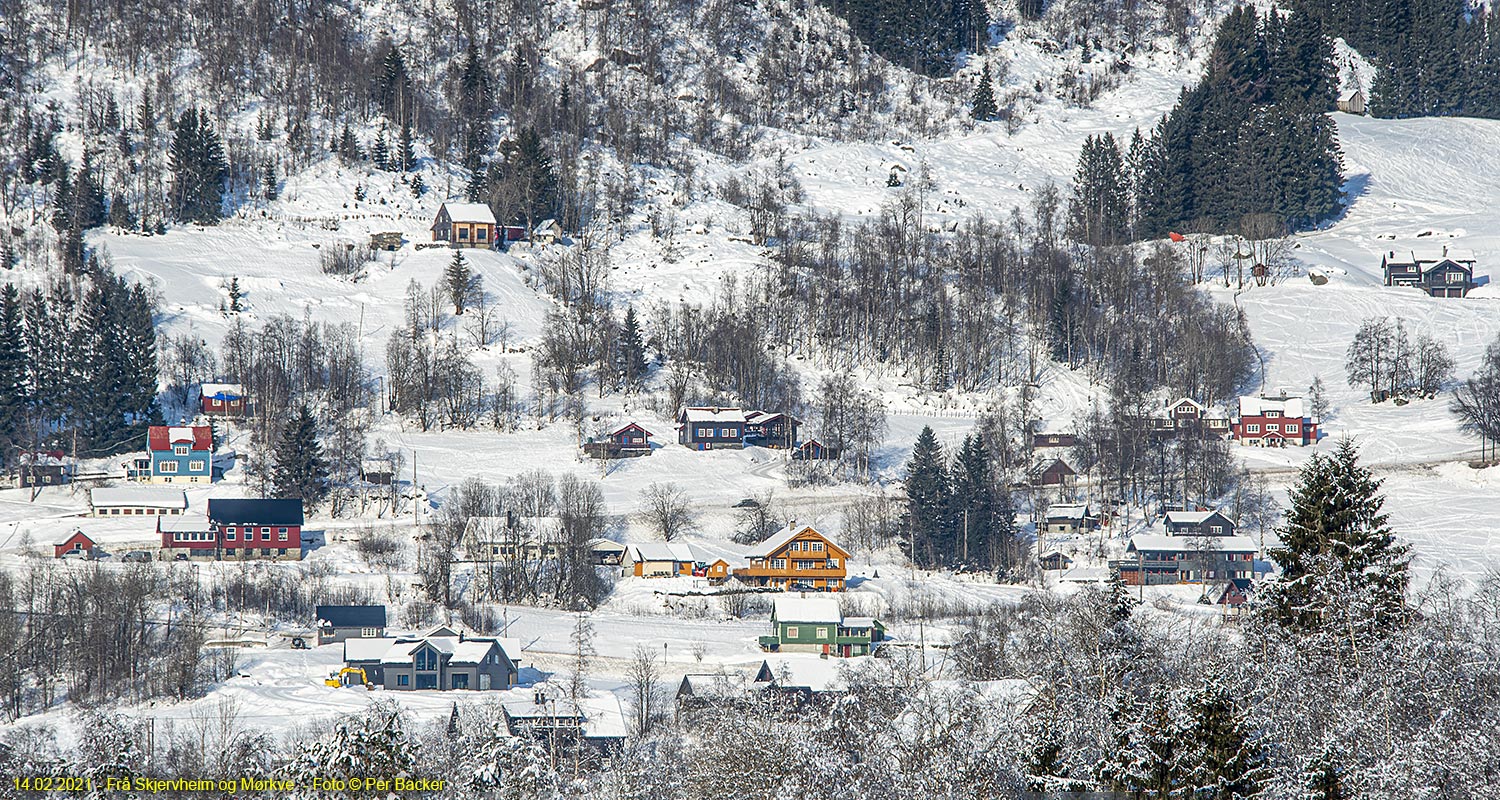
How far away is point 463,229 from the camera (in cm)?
10762

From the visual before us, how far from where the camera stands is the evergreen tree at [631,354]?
92.5m

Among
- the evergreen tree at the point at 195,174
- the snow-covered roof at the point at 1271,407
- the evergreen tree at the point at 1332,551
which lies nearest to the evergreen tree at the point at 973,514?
the snow-covered roof at the point at 1271,407

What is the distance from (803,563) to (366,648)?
21.2 meters

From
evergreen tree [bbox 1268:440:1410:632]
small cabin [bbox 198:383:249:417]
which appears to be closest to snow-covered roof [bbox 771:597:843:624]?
evergreen tree [bbox 1268:440:1410:632]

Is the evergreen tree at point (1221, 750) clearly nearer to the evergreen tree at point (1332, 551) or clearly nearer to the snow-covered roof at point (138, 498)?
the evergreen tree at point (1332, 551)

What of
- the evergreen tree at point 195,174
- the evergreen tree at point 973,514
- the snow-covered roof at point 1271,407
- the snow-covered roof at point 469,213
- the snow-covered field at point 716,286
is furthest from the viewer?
the snow-covered roof at point 469,213

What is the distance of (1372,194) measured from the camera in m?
127

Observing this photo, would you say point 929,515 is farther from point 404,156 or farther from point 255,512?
point 404,156

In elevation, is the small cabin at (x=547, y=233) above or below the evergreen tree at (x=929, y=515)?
above

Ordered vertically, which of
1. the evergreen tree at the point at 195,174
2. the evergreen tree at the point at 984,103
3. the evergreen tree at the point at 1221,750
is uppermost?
the evergreen tree at the point at 984,103

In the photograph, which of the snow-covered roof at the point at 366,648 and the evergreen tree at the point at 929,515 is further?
the evergreen tree at the point at 929,515

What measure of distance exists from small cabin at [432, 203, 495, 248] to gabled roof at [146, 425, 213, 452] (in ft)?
103

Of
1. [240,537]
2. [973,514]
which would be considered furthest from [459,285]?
[973,514]

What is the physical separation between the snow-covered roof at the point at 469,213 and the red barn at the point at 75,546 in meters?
45.0
